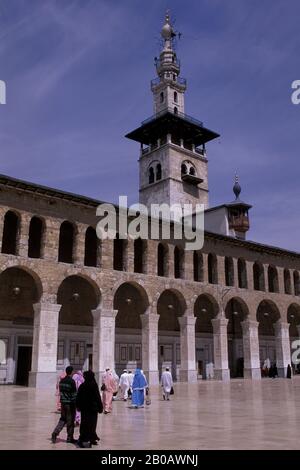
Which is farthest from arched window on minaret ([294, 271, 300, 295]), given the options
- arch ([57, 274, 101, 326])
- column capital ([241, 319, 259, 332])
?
arch ([57, 274, 101, 326])

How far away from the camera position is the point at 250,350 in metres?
34.1

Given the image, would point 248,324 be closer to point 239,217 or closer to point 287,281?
point 287,281

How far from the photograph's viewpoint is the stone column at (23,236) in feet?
75.9

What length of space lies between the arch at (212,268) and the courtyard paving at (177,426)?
1633 cm

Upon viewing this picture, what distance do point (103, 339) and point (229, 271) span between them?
11901mm

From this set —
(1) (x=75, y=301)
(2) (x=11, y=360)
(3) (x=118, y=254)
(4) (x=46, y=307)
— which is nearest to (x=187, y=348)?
(3) (x=118, y=254)

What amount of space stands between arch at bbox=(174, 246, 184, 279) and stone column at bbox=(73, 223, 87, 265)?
7347 mm

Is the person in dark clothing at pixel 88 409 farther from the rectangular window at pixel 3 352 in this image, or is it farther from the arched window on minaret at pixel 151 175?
the arched window on minaret at pixel 151 175

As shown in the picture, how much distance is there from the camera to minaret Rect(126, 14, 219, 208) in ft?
169

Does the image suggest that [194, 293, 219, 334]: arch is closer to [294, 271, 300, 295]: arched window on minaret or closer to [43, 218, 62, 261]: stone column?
[294, 271, 300, 295]: arched window on minaret

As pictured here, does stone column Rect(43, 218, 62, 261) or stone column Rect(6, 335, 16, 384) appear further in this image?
stone column Rect(6, 335, 16, 384)

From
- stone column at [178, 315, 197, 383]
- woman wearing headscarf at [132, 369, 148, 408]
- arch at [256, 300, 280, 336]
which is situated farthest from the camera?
arch at [256, 300, 280, 336]

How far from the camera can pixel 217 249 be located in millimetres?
32781
